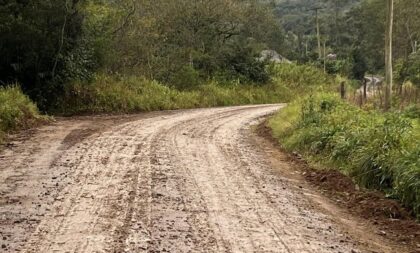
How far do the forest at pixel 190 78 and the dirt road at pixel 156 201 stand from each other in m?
1.50

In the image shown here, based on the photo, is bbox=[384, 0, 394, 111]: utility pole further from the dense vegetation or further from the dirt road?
the dirt road

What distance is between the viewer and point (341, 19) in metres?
77.4

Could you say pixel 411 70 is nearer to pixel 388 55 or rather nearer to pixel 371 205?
pixel 388 55

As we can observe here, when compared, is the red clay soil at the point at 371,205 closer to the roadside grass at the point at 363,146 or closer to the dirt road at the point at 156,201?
the roadside grass at the point at 363,146

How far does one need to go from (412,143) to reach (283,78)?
3241 cm

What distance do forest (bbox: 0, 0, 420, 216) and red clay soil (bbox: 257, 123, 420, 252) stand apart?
0.69 feet

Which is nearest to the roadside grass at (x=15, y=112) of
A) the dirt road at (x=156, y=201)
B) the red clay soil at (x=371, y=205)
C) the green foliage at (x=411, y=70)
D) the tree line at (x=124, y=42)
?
the dirt road at (x=156, y=201)

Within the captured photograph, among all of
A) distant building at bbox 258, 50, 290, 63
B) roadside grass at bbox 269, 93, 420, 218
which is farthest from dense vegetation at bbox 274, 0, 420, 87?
roadside grass at bbox 269, 93, 420, 218

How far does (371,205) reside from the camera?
7332 millimetres

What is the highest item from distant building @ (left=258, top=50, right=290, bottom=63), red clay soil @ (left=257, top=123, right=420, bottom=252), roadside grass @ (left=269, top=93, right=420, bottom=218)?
distant building @ (left=258, top=50, right=290, bottom=63)

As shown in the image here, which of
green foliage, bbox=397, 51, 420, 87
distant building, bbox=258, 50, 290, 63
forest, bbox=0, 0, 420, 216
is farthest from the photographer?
distant building, bbox=258, 50, 290, 63

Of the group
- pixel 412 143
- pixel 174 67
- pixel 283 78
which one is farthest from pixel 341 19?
pixel 412 143

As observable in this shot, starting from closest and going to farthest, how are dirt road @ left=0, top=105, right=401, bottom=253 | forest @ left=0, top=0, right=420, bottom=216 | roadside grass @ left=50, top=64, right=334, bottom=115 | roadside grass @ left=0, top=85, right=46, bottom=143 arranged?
1. dirt road @ left=0, top=105, right=401, bottom=253
2. forest @ left=0, top=0, right=420, bottom=216
3. roadside grass @ left=0, top=85, right=46, bottom=143
4. roadside grass @ left=50, top=64, right=334, bottom=115

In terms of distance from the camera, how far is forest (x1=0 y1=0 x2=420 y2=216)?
9.49 m
